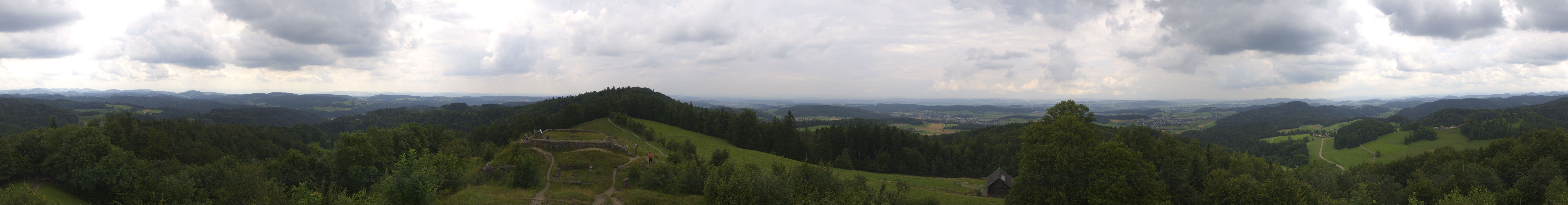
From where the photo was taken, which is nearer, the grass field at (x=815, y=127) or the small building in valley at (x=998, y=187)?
the small building in valley at (x=998, y=187)

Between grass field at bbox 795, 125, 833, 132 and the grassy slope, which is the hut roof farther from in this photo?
grass field at bbox 795, 125, 833, 132

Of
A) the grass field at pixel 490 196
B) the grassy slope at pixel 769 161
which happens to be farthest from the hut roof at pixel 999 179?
the grass field at pixel 490 196

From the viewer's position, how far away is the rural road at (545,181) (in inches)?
1057

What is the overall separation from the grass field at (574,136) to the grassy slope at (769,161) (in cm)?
403

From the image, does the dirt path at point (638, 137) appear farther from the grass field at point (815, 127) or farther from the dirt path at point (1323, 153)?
the dirt path at point (1323, 153)

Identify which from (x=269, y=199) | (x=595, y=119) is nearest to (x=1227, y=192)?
(x=269, y=199)

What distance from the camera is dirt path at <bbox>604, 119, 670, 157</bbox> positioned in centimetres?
4934

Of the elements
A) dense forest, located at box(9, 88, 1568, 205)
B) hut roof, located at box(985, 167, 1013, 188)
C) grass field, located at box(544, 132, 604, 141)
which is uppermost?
grass field, located at box(544, 132, 604, 141)

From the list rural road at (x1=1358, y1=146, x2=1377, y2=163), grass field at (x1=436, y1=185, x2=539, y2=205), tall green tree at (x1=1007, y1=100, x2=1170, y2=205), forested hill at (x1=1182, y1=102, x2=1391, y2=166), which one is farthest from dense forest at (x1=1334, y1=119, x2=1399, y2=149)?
grass field at (x1=436, y1=185, x2=539, y2=205)

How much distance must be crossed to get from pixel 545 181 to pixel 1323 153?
13515cm

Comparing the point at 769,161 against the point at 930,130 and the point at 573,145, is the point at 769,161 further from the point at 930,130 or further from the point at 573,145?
the point at 930,130

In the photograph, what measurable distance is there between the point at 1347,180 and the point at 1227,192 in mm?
19898

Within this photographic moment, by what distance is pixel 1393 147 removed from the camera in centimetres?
10212

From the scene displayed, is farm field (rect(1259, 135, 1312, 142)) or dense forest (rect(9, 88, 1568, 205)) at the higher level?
dense forest (rect(9, 88, 1568, 205))
